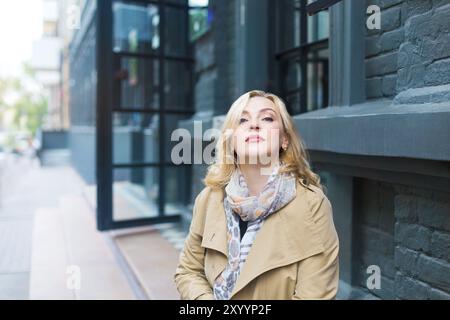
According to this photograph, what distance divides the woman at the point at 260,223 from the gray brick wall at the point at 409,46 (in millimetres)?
800

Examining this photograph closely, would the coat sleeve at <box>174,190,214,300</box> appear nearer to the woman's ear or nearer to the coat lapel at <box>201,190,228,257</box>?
the coat lapel at <box>201,190,228,257</box>

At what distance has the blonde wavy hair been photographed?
164 cm

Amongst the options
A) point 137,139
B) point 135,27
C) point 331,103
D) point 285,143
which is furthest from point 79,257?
point 285,143

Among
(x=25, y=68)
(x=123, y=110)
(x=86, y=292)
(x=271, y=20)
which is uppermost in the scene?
(x=25, y=68)

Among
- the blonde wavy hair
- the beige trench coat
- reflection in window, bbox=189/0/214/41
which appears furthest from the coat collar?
reflection in window, bbox=189/0/214/41

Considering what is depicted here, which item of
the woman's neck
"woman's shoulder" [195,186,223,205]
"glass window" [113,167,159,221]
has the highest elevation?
the woman's neck

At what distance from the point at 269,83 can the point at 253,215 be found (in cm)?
274

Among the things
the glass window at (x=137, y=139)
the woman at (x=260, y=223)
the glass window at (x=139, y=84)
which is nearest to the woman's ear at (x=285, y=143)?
the woman at (x=260, y=223)

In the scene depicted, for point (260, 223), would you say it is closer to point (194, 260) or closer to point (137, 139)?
point (194, 260)

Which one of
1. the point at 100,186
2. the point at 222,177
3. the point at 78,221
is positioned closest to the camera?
the point at 222,177

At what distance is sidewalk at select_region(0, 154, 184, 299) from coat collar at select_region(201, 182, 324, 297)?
2.19 meters

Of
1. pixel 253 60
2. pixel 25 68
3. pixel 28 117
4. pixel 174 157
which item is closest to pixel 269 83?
pixel 253 60

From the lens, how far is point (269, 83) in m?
4.13

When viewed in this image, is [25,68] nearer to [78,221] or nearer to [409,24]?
[78,221]
